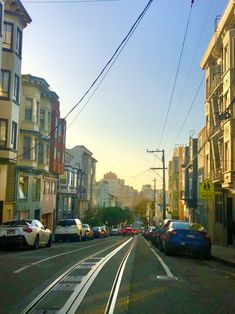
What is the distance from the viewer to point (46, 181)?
51.0m

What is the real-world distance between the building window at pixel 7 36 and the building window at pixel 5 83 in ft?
5.15

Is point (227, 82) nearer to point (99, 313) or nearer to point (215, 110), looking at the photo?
point (215, 110)

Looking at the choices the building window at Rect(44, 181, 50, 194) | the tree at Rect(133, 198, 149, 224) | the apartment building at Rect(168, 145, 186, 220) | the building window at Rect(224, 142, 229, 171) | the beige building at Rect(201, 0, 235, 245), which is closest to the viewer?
the beige building at Rect(201, 0, 235, 245)

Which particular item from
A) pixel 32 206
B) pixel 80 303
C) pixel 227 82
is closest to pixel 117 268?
pixel 80 303

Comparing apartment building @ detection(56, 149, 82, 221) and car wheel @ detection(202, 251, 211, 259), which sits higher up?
apartment building @ detection(56, 149, 82, 221)

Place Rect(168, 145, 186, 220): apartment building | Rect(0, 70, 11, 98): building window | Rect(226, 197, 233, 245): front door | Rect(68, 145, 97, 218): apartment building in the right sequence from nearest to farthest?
Rect(0, 70, 11, 98): building window
Rect(226, 197, 233, 245): front door
Rect(168, 145, 186, 220): apartment building
Rect(68, 145, 97, 218): apartment building

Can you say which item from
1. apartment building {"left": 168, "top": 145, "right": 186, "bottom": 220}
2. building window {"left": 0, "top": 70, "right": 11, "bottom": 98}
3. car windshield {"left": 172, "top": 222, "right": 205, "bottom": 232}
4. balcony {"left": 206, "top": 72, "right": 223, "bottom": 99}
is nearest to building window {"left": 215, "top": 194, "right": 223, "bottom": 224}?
balcony {"left": 206, "top": 72, "right": 223, "bottom": 99}

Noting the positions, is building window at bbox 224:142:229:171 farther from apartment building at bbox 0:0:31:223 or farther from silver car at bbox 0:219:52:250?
silver car at bbox 0:219:52:250

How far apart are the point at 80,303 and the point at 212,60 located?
33.4 metres

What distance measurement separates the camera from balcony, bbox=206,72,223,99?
115 feet

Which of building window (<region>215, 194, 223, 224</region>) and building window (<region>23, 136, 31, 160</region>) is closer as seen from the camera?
building window (<region>215, 194, 223, 224</region>)

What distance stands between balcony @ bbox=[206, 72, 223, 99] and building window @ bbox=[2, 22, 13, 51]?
1434 centimetres

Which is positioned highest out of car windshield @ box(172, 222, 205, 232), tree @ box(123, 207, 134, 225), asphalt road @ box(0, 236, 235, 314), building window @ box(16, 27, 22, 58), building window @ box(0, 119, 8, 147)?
building window @ box(16, 27, 22, 58)

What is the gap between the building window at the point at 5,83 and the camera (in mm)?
30188
